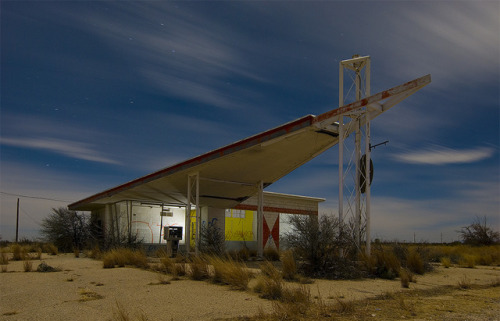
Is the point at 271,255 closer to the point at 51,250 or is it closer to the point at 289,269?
the point at 289,269

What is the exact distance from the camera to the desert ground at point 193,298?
7.20 m

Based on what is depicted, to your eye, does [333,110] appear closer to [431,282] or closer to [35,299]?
[431,282]

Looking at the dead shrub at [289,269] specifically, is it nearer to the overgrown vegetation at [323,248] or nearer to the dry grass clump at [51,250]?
the overgrown vegetation at [323,248]

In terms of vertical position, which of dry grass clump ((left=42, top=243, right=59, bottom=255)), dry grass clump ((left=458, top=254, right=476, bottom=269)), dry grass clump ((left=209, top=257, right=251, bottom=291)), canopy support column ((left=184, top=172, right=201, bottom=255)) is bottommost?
dry grass clump ((left=42, top=243, right=59, bottom=255))

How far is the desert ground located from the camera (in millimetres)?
7203

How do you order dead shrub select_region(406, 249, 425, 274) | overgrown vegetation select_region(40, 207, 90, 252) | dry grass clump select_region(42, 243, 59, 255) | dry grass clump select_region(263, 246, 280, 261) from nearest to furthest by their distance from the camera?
dead shrub select_region(406, 249, 425, 274) < dry grass clump select_region(263, 246, 280, 261) < dry grass clump select_region(42, 243, 59, 255) < overgrown vegetation select_region(40, 207, 90, 252)

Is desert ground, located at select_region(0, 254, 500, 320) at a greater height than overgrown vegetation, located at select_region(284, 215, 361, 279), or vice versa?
overgrown vegetation, located at select_region(284, 215, 361, 279)

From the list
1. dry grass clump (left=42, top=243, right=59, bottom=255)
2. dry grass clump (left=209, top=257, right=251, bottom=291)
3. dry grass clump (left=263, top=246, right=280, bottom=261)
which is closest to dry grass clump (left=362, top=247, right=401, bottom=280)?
dry grass clump (left=209, top=257, right=251, bottom=291)

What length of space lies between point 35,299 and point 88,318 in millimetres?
2703

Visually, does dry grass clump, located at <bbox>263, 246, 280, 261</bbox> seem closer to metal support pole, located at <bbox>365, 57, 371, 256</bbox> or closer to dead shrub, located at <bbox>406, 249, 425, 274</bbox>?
dead shrub, located at <bbox>406, 249, 425, 274</bbox>

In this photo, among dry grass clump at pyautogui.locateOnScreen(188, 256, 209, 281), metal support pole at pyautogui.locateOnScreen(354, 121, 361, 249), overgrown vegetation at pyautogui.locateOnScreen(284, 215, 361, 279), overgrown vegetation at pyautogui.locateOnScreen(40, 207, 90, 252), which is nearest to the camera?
dry grass clump at pyautogui.locateOnScreen(188, 256, 209, 281)

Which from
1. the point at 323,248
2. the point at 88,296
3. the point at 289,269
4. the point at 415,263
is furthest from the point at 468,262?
the point at 88,296

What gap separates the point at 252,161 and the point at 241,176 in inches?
85.8

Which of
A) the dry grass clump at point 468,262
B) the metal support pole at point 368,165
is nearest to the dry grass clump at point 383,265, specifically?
the metal support pole at point 368,165
